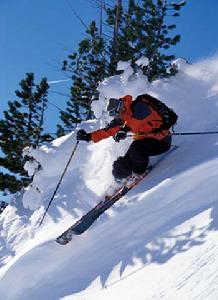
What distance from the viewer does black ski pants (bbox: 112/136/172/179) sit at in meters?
8.56

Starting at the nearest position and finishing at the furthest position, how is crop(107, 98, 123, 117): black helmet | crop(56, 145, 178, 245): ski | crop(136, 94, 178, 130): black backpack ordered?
crop(56, 145, 178, 245): ski
crop(107, 98, 123, 117): black helmet
crop(136, 94, 178, 130): black backpack

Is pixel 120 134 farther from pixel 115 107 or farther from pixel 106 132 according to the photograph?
pixel 115 107

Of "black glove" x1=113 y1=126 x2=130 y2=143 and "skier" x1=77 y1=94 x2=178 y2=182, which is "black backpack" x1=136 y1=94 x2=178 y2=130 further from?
"black glove" x1=113 y1=126 x2=130 y2=143

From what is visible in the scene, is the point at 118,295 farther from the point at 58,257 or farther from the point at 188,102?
the point at 188,102

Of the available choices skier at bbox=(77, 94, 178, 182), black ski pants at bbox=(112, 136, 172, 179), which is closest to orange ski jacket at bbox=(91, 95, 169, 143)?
skier at bbox=(77, 94, 178, 182)

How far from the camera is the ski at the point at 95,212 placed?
7.93 metres

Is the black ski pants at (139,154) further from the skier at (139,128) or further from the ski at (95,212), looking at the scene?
the ski at (95,212)

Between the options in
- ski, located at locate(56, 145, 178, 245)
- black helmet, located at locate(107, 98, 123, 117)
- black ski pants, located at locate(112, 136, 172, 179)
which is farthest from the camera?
black ski pants, located at locate(112, 136, 172, 179)

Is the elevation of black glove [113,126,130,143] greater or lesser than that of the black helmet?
lesser

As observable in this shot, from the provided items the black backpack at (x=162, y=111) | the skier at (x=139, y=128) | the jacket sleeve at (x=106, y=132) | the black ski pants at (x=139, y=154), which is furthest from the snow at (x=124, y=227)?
the jacket sleeve at (x=106, y=132)

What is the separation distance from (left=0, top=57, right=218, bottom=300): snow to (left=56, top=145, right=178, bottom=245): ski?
110mm

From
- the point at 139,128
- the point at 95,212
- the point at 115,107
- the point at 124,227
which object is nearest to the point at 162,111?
the point at 139,128

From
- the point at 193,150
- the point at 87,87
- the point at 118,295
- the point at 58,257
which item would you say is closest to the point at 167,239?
the point at 118,295

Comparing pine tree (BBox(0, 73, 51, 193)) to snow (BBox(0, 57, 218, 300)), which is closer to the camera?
snow (BBox(0, 57, 218, 300))
